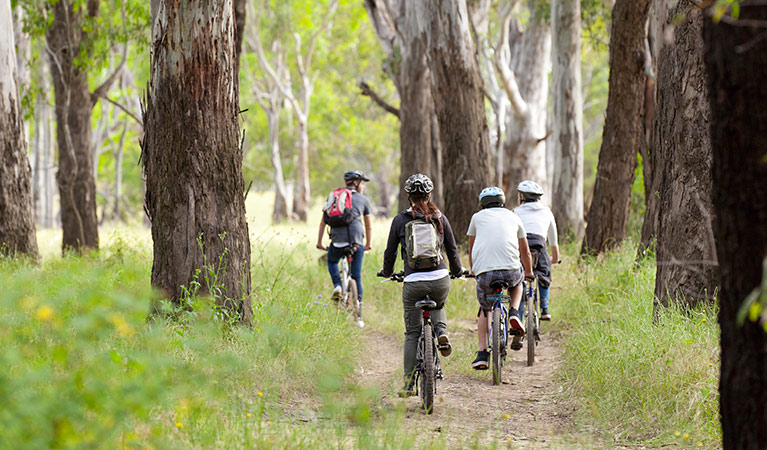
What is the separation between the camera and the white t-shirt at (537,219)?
359 inches

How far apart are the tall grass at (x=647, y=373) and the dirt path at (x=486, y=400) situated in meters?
0.28

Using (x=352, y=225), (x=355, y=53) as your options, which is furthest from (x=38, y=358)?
(x=355, y=53)

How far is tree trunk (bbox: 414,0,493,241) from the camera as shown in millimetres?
14078

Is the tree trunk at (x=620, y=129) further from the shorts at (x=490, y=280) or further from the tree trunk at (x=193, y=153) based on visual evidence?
the tree trunk at (x=193, y=153)

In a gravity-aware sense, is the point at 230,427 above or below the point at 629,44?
below

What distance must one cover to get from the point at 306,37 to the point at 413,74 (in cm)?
2215

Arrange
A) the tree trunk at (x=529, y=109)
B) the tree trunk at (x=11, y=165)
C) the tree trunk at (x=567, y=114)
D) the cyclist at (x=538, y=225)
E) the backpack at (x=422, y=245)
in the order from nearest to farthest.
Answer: the backpack at (x=422, y=245) → the cyclist at (x=538, y=225) → the tree trunk at (x=11, y=165) → the tree trunk at (x=567, y=114) → the tree trunk at (x=529, y=109)

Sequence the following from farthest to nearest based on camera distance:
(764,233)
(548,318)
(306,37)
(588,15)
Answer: (306,37), (588,15), (548,318), (764,233)

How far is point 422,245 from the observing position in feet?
21.4

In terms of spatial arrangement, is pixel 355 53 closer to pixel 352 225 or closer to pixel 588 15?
pixel 588 15

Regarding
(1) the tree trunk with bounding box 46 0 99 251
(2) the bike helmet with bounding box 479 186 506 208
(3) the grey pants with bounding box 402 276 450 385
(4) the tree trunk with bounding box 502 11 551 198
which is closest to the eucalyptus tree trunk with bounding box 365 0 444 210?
(4) the tree trunk with bounding box 502 11 551 198

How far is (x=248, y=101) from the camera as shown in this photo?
43656 mm

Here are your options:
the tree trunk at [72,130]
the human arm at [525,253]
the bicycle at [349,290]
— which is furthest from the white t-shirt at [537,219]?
the tree trunk at [72,130]

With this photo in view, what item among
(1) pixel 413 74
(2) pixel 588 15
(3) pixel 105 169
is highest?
(2) pixel 588 15
